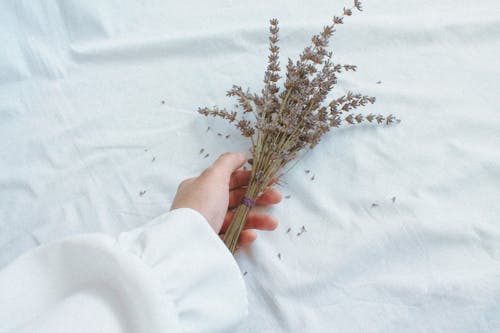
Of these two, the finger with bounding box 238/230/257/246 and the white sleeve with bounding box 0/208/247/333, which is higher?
the white sleeve with bounding box 0/208/247/333

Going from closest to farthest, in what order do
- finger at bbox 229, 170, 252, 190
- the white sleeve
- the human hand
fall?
1. the white sleeve
2. the human hand
3. finger at bbox 229, 170, 252, 190

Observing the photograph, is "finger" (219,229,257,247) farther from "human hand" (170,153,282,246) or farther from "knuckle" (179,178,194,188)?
"knuckle" (179,178,194,188)

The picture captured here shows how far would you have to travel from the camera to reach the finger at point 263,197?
36.2 inches

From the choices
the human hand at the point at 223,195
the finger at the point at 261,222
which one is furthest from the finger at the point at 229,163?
the finger at the point at 261,222

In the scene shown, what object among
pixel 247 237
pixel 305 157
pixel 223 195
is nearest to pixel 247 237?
pixel 247 237

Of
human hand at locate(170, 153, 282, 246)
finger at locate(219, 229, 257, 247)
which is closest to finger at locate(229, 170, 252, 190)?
human hand at locate(170, 153, 282, 246)

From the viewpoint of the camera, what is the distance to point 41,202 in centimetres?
97

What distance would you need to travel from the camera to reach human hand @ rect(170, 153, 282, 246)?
0.84 metres

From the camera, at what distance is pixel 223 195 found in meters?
0.87

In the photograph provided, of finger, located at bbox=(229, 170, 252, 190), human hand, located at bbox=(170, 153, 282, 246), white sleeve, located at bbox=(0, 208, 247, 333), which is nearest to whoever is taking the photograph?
white sleeve, located at bbox=(0, 208, 247, 333)

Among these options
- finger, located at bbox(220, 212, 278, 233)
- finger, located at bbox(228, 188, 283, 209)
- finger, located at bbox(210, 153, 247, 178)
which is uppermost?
finger, located at bbox(210, 153, 247, 178)

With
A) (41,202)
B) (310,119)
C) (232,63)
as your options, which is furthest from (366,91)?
(41,202)

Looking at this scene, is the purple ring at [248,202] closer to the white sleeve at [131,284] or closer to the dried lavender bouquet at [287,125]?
the dried lavender bouquet at [287,125]

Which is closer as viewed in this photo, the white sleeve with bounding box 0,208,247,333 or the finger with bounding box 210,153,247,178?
the white sleeve with bounding box 0,208,247,333
